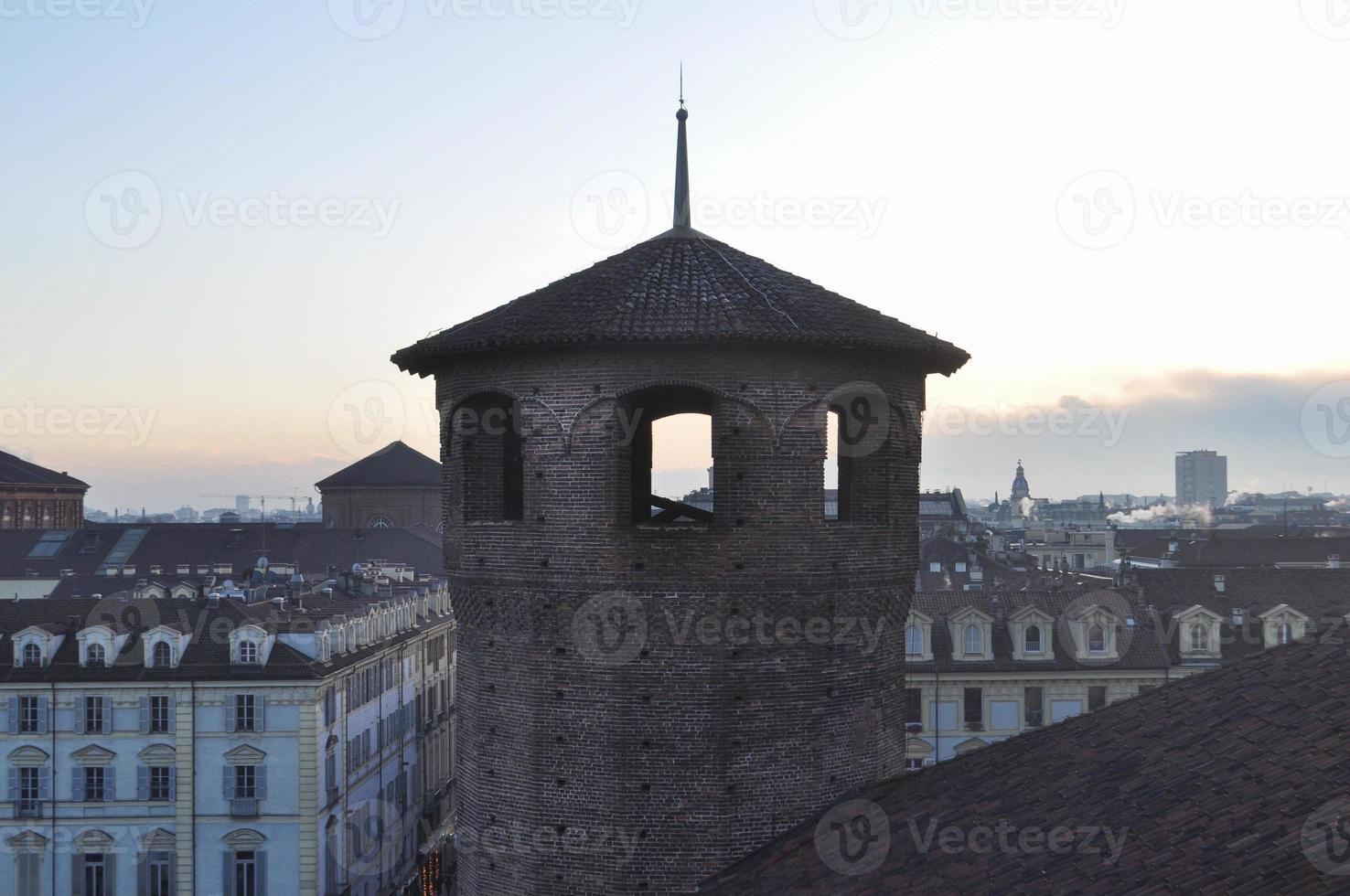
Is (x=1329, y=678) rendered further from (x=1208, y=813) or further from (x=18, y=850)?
(x=18, y=850)

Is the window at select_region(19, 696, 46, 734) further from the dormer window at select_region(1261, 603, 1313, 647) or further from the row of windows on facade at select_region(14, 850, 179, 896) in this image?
the dormer window at select_region(1261, 603, 1313, 647)

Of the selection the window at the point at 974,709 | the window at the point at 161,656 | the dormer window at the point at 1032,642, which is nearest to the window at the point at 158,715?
the window at the point at 161,656

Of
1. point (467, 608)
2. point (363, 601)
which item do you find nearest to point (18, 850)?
point (363, 601)

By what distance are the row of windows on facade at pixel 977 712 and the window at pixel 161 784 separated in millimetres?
22763

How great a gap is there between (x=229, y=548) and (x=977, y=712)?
52228mm

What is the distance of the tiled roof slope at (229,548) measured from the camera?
247 ft

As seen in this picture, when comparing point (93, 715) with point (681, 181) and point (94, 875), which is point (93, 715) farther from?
point (681, 181)

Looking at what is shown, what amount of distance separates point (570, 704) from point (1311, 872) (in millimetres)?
7020

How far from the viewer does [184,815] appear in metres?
38.2

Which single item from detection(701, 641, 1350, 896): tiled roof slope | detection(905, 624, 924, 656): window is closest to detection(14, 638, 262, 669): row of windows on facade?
detection(905, 624, 924, 656): window

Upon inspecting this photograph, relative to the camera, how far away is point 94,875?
127 ft

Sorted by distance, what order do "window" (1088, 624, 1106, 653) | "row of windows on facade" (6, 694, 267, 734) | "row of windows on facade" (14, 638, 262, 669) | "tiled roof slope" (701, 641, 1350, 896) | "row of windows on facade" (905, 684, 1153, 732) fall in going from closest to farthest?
"tiled roof slope" (701, 641, 1350, 896)
"row of windows on facade" (6, 694, 267, 734)
"row of windows on facade" (14, 638, 262, 669)
"row of windows on facade" (905, 684, 1153, 732)
"window" (1088, 624, 1106, 653)

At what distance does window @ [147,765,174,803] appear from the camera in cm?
3828

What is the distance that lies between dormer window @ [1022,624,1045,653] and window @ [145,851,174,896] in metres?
27.1
